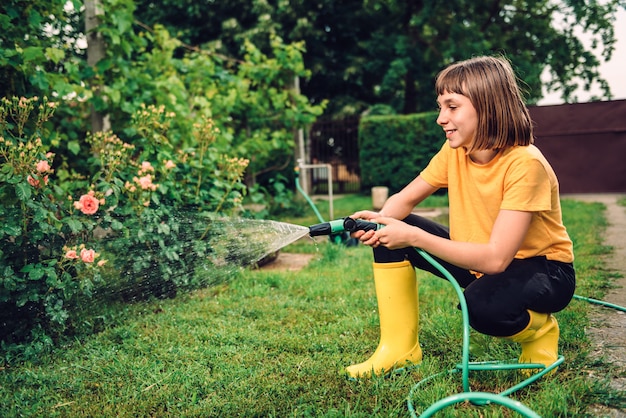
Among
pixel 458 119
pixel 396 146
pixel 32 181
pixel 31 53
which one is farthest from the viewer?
pixel 396 146

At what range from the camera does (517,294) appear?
69.4 inches

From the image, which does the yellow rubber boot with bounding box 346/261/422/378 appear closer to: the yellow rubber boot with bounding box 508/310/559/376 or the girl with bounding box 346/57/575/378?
the girl with bounding box 346/57/575/378

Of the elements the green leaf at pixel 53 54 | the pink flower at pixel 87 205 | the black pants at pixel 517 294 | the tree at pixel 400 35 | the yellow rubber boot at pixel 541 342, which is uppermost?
the tree at pixel 400 35

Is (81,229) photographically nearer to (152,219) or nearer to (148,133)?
(152,219)

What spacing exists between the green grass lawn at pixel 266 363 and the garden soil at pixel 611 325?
0.05 metres

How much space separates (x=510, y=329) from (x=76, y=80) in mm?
3081

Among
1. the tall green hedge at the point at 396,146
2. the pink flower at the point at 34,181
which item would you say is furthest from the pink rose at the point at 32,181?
the tall green hedge at the point at 396,146

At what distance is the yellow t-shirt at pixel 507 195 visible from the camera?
5.64 feet

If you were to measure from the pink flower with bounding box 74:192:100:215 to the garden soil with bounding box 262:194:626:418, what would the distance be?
1745 mm

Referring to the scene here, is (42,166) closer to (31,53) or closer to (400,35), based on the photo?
(31,53)

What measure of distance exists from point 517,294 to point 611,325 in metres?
1.02

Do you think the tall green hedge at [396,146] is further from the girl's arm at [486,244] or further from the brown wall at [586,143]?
the girl's arm at [486,244]

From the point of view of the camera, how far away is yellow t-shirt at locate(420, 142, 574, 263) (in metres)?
1.72

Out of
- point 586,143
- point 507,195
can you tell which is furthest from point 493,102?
point 586,143
